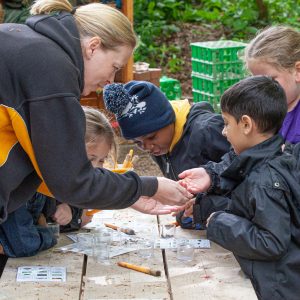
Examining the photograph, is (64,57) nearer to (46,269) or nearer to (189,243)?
(46,269)

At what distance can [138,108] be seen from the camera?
3828 millimetres

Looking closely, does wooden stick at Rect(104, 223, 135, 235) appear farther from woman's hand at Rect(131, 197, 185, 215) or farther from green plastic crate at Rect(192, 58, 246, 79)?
green plastic crate at Rect(192, 58, 246, 79)

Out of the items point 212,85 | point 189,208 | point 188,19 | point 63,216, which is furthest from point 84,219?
point 188,19

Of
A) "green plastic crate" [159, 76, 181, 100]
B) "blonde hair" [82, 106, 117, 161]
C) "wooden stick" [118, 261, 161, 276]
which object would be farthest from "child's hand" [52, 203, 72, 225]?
"green plastic crate" [159, 76, 181, 100]

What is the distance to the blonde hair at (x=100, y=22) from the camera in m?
2.73

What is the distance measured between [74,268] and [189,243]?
57 centimetres

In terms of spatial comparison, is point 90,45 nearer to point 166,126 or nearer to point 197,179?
point 197,179

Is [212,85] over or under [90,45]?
under

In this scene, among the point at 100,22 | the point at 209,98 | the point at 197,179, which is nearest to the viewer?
the point at 100,22

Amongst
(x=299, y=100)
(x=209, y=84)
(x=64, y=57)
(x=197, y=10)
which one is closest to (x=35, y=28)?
(x=64, y=57)

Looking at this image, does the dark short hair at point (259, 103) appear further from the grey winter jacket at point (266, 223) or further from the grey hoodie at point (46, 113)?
the grey hoodie at point (46, 113)

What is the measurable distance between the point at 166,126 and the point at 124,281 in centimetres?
111

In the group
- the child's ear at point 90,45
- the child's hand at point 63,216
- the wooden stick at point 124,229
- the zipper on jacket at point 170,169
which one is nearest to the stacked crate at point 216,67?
the zipper on jacket at point 170,169

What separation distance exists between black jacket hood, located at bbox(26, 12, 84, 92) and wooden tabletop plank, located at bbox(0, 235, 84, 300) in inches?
31.0
